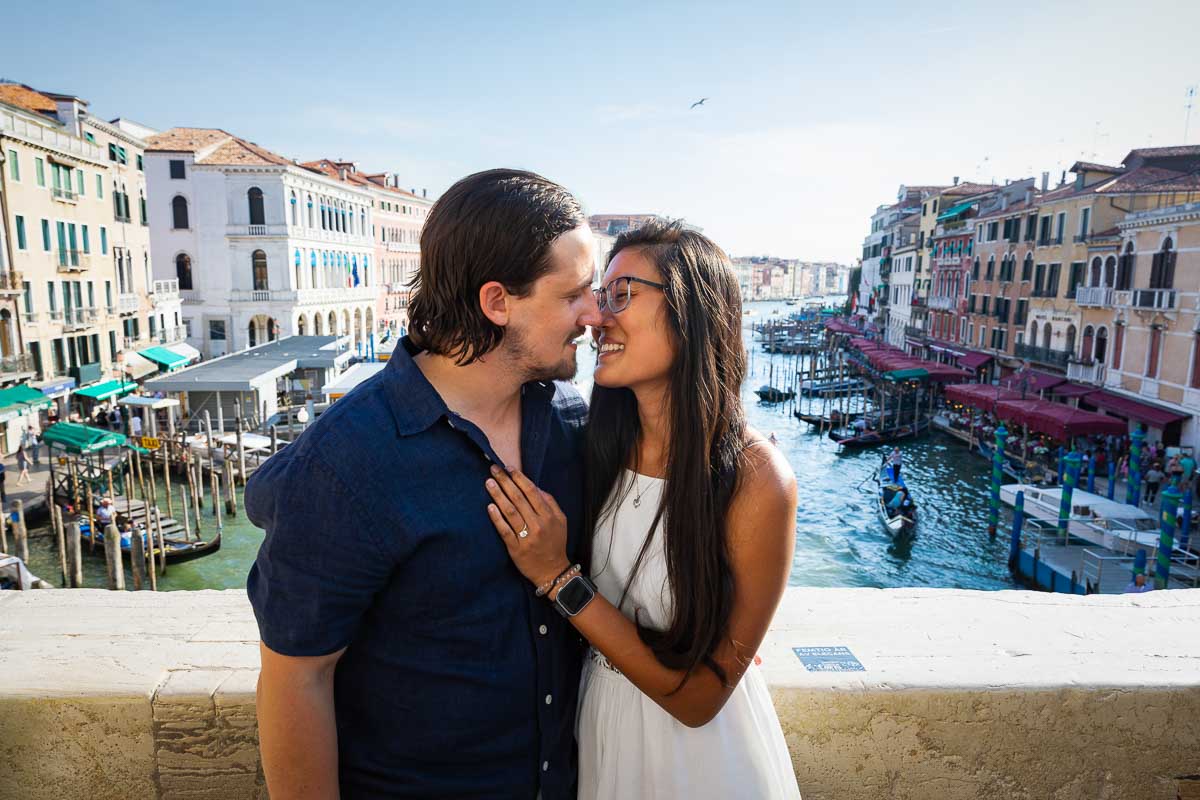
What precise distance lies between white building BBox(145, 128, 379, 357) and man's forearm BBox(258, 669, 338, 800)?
106 feet

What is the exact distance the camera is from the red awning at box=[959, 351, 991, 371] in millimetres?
30016

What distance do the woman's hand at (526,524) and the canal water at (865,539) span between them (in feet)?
30.2

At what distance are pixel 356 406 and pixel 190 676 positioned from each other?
820 millimetres

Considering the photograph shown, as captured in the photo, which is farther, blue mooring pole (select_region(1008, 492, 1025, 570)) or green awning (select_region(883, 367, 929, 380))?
green awning (select_region(883, 367, 929, 380))

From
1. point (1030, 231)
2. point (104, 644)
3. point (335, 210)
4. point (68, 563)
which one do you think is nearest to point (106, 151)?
point (335, 210)

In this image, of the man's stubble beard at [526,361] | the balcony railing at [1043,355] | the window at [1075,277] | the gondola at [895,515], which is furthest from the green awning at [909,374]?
the man's stubble beard at [526,361]

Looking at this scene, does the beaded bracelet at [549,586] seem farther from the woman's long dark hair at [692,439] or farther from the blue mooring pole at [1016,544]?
the blue mooring pole at [1016,544]

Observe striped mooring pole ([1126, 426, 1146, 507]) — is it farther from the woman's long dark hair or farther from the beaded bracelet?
the beaded bracelet

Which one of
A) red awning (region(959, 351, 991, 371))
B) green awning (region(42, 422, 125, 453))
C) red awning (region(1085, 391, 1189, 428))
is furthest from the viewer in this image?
red awning (region(959, 351, 991, 371))

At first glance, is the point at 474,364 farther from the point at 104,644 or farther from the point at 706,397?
the point at 104,644

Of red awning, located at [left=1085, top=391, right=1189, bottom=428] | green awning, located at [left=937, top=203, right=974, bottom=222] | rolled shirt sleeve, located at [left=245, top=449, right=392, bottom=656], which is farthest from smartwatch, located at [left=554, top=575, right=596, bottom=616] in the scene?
green awning, located at [left=937, top=203, right=974, bottom=222]

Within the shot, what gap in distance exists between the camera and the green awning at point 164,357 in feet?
74.1

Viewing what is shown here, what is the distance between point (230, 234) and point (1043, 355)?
29686 millimetres

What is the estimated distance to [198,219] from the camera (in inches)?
1207
